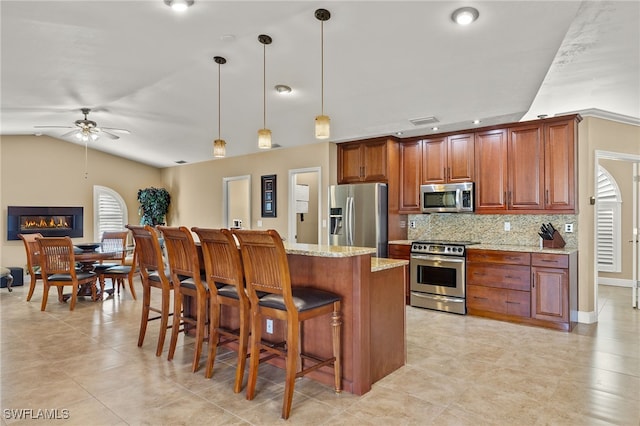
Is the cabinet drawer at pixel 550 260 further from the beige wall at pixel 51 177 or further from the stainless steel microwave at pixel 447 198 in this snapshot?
the beige wall at pixel 51 177

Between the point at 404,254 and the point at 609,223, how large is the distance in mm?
4110

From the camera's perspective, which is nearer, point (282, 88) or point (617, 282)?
point (282, 88)

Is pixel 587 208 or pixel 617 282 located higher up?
pixel 587 208

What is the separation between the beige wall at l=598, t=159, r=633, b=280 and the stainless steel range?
3.69 metres

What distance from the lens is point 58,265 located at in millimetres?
5035

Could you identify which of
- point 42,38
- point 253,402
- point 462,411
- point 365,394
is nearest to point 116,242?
point 42,38

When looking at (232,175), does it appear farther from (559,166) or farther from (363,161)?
(559,166)

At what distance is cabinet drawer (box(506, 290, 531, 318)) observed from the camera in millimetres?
4215

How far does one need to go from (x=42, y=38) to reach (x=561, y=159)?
17.6 feet

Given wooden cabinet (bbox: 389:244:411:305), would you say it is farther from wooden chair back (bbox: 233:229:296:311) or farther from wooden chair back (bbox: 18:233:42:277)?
wooden chair back (bbox: 18:233:42:277)

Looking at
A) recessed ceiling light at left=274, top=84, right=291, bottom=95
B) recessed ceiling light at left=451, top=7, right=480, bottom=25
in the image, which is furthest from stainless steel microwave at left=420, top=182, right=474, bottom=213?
recessed ceiling light at left=451, top=7, right=480, bottom=25

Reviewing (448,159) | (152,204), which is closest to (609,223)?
(448,159)

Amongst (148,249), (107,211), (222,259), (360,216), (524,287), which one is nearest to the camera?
(222,259)

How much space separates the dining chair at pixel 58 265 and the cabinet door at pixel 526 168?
224 inches
